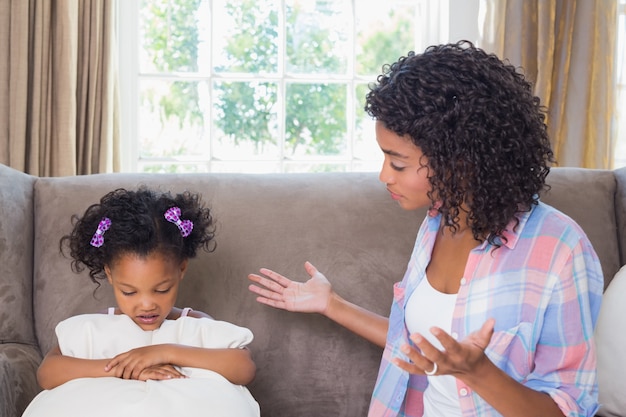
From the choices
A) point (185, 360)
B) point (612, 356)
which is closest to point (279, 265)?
point (185, 360)

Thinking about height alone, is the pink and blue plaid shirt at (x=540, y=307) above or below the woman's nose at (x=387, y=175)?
below

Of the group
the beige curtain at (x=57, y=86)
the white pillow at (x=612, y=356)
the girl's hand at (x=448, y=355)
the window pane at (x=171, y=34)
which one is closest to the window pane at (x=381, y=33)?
the window pane at (x=171, y=34)

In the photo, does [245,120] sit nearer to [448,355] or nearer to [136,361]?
[136,361]

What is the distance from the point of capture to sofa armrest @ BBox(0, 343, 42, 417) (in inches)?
68.4

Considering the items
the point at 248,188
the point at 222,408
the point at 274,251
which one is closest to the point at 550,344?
the point at 222,408

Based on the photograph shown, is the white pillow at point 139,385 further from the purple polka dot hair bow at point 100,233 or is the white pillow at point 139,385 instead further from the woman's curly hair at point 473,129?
the woman's curly hair at point 473,129

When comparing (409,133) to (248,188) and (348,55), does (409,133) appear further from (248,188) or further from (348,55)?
(348,55)

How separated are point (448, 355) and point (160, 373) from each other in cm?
70

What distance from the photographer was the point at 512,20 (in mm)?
3215

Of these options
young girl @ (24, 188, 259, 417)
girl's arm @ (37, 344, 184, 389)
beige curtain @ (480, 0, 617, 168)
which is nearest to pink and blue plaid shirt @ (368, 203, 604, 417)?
young girl @ (24, 188, 259, 417)

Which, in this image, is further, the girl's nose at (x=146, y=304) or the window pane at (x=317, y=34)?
the window pane at (x=317, y=34)

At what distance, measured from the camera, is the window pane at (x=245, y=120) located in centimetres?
345

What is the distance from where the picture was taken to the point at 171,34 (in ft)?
11.2

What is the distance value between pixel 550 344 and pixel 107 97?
2.06 meters
